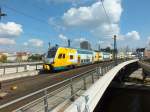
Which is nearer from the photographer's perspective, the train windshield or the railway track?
the railway track

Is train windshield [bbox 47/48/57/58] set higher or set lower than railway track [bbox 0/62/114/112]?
higher

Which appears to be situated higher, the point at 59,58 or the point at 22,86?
the point at 59,58

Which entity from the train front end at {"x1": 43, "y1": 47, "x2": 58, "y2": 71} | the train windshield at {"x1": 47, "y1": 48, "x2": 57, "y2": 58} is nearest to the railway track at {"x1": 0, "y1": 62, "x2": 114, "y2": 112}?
the train front end at {"x1": 43, "y1": 47, "x2": 58, "y2": 71}

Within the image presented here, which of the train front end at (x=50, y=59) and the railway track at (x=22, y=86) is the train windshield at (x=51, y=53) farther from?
the railway track at (x=22, y=86)

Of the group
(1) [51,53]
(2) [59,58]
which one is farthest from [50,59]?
(2) [59,58]

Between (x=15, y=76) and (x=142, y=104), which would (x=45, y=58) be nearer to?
(x=15, y=76)

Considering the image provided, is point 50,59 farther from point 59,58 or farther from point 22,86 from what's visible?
point 22,86

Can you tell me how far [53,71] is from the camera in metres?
33.7

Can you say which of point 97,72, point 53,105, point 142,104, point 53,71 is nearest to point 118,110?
point 142,104

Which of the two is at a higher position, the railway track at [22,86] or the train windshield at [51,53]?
the train windshield at [51,53]

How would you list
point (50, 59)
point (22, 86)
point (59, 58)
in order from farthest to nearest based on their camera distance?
point (59, 58), point (50, 59), point (22, 86)

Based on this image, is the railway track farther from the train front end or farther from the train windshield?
the train windshield

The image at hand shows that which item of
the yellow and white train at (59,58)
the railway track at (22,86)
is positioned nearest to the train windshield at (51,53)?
the yellow and white train at (59,58)

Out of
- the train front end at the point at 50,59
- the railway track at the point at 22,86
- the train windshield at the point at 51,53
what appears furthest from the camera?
the train windshield at the point at 51,53
